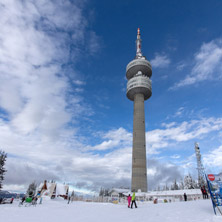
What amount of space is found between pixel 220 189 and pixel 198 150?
64.4 meters

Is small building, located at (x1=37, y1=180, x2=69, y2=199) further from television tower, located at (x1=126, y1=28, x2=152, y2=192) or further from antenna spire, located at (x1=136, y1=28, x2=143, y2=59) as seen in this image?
antenna spire, located at (x1=136, y1=28, x2=143, y2=59)

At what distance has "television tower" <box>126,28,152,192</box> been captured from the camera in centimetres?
5016

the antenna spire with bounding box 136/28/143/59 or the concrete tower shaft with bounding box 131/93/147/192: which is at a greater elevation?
the antenna spire with bounding box 136/28/143/59

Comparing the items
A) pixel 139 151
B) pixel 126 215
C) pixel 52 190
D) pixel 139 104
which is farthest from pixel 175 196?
pixel 52 190

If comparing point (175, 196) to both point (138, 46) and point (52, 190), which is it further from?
point (138, 46)

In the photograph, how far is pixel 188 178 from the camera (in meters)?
Answer: 81.7

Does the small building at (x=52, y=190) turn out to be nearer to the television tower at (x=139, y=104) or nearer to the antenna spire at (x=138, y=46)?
the television tower at (x=139, y=104)

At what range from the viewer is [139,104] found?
61.0 metres

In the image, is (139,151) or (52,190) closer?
(139,151)

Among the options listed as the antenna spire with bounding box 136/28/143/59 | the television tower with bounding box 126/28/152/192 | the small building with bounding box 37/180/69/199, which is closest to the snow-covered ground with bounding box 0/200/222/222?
the television tower with bounding box 126/28/152/192

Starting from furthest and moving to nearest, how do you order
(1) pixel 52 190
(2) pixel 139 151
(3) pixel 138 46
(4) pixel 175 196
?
(3) pixel 138 46 → (1) pixel 52 190 → (2) pixel 139 151 → (4) pixel 175 196

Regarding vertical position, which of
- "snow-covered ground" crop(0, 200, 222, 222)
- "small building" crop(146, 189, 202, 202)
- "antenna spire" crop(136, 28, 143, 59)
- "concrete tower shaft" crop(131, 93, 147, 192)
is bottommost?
"snow-covered ground" crop(0, 200, 222, 222)

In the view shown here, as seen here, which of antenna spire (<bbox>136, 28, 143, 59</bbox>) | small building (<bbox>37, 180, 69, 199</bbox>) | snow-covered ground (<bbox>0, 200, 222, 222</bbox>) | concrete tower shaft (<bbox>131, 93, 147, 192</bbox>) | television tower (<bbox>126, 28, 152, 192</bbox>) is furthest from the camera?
antenna spire (<bbox>136, 28, 143, 59</bbox>)

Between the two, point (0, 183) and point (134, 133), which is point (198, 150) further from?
point (0, 183)
